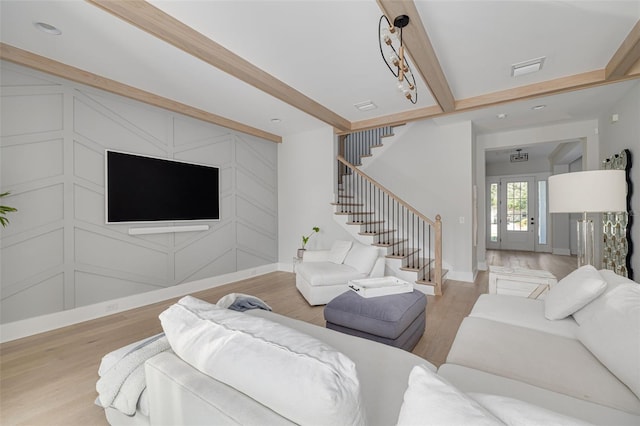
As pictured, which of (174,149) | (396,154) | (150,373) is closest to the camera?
(150,373)

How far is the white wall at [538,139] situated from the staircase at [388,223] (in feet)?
4.84

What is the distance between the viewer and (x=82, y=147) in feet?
10.5

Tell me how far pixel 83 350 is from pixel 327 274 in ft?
8.35

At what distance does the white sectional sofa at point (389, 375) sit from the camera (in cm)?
69

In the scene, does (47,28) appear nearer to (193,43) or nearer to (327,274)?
(193,43)

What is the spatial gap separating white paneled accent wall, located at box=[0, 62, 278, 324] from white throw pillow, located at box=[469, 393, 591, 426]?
13.0 feet

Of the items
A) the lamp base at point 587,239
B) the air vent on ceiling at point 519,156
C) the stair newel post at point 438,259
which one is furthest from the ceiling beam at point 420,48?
the air vent on ceiling at point 519,156

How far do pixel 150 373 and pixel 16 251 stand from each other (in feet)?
9.53

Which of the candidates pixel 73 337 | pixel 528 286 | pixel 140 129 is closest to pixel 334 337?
pixel 528 286

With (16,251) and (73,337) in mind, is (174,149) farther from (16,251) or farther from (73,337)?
(73,337)

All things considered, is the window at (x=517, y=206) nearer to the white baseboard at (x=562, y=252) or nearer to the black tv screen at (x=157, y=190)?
the white baseboard at (x=562, y=252)

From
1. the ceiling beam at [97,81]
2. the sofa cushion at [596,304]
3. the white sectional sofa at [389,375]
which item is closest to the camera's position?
the white sectional sofa at [389,375]

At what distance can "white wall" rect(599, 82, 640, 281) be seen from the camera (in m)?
3.23

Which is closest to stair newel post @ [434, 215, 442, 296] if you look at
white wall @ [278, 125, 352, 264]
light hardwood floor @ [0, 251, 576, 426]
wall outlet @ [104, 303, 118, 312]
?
light hardwood floor @ [0, 251, 576, 426]
